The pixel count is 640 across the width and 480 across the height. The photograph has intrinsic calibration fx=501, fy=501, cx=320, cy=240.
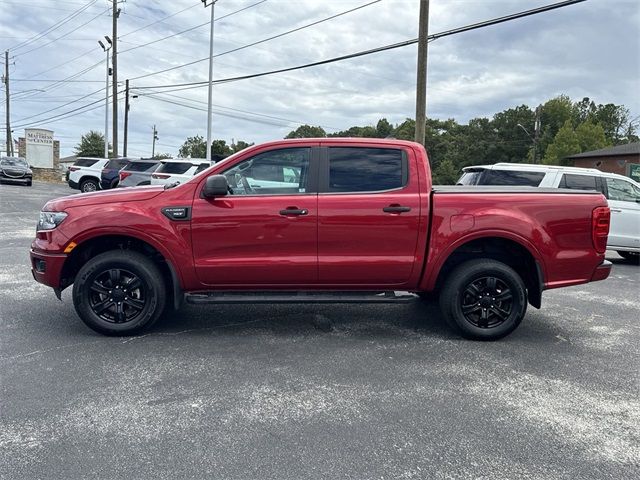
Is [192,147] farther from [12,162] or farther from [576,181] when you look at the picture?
[576,181]

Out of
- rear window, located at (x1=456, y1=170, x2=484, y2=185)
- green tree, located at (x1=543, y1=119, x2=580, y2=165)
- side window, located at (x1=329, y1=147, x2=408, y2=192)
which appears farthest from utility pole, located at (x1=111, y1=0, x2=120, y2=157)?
green tree, located at (x1=543, y1=119, x2=580, y2=165)

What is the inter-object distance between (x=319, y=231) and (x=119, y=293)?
1.94 metres

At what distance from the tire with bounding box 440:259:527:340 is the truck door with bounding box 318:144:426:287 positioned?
16.5 inches

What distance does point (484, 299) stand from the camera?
476cm

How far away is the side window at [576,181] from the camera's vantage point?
31.4 ft

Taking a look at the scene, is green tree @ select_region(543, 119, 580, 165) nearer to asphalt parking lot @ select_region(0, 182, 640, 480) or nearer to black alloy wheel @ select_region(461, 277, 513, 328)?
asphalt parking lot @ select_region(0, 182, 640, 480)

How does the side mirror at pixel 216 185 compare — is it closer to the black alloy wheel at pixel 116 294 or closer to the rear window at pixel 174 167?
the black alloy wheel at pixel 116 294

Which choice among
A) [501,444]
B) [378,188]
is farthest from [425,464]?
[378,188]

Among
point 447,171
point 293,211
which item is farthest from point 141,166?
point 447,171

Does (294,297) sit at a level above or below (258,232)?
below

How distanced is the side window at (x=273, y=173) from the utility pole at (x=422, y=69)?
9.20 meters

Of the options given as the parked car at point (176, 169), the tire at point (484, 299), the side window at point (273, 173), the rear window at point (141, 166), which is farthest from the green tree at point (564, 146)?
the side window at point (273, 173)

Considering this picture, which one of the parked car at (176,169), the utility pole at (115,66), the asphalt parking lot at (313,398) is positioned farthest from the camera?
the utility pole at (115,66)

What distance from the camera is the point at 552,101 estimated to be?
75.5 m
